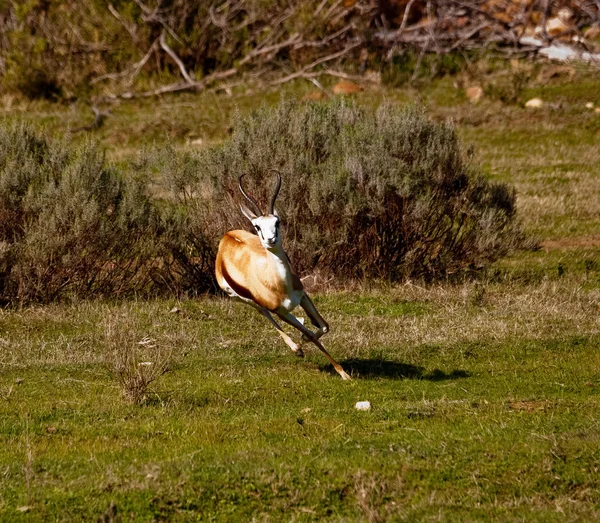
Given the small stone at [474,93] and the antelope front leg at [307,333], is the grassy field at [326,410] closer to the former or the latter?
the antelope front leg at [307,333]

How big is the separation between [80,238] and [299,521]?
339 inches

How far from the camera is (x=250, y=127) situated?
1684cm

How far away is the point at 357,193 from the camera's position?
16188 mm

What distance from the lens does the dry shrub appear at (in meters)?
10.0

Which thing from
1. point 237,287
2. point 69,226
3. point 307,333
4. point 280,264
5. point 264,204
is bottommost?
point 69,226

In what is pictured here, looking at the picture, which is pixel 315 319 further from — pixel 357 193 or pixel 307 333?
pixel 357 193

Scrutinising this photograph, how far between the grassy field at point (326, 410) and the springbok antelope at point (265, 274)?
25.7 inches

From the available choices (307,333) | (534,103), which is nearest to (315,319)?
(307,333)

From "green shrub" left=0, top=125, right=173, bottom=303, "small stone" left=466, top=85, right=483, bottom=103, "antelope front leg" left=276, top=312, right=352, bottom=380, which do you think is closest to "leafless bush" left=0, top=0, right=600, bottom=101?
"small stone" left=466, top=85, right=483, bottom=103

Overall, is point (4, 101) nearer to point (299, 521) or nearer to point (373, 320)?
point (373, 320)

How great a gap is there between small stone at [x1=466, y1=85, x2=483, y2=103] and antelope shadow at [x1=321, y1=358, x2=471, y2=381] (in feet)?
57.2

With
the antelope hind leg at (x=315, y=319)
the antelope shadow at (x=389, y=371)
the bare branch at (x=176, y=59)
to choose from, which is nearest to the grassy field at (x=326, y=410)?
the antelope shadow at (x=389, y=371)

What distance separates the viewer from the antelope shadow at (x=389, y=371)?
11094 mm

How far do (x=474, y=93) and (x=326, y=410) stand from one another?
19.7 meters
